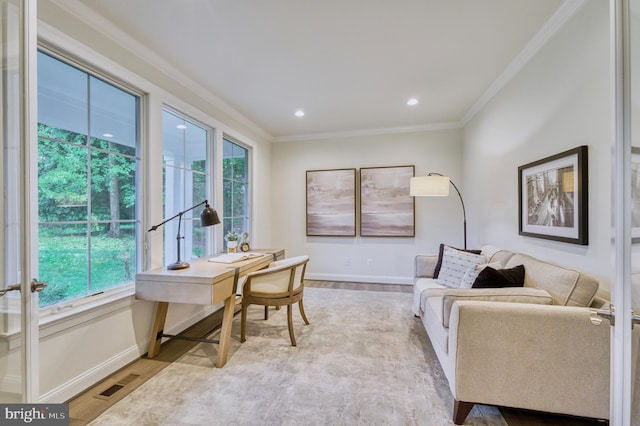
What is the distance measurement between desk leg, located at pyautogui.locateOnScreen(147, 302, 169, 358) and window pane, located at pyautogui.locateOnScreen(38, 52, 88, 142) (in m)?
1.46

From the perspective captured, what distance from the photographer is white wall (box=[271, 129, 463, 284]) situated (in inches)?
168

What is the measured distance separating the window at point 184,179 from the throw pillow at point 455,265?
2.62 meters

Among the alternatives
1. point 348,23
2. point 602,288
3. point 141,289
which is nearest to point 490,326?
point 602,288

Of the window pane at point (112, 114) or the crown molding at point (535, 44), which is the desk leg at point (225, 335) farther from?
the crown molding at point (535, 44)

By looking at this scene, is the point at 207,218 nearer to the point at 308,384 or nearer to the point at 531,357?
the point at 308,384

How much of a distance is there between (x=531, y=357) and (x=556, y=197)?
1.23 metres

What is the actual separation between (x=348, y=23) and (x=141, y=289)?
2.54 meters

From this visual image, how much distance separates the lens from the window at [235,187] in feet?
12.1

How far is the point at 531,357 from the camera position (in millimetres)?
1405

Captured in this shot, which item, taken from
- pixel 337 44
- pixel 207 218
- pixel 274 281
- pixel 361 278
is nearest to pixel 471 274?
pixel 274 281

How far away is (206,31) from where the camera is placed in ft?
6.76

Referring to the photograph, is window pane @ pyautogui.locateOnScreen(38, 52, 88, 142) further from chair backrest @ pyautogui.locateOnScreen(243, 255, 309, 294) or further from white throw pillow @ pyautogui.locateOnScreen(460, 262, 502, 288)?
white throw pillow @ pyautogui.locateOnScreen(460, 262, 502, 288)

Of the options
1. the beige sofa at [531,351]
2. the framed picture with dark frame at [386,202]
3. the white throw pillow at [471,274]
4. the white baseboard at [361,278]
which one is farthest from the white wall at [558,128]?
the white baseboard at [361,278]

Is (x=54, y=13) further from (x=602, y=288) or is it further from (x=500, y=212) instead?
(x=500, y=212)
